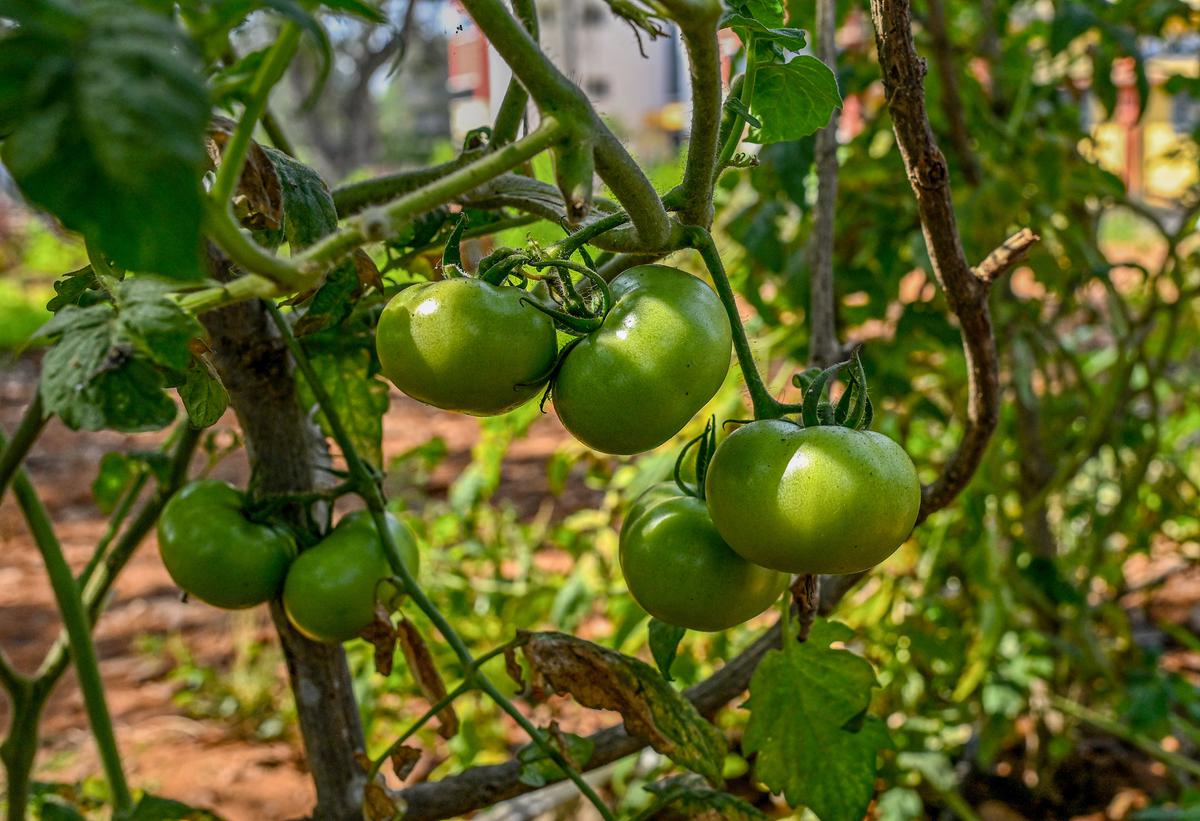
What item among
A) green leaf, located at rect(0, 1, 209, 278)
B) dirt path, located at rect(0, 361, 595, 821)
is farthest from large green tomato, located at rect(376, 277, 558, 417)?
dirt path, located at rect(0, 361, 595, 821)

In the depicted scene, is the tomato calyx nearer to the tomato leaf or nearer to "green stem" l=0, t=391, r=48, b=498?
the tomato leaf

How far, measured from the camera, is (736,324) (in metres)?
0.54

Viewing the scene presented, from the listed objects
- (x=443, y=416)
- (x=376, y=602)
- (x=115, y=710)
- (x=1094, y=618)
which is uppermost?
(x=376, y=602)

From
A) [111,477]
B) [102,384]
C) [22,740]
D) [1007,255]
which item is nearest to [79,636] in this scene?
[22,740]

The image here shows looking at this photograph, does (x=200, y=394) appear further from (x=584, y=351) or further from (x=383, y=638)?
(x=383, y=638)

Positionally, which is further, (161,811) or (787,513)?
(161,811)

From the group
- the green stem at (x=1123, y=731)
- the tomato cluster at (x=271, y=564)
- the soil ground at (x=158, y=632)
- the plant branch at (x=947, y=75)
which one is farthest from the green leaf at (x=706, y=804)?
the soil ground at (x=158, y=632)

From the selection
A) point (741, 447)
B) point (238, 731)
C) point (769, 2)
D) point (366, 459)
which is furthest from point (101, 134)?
point (238, 731)

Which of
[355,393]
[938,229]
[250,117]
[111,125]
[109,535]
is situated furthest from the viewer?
[109,535]

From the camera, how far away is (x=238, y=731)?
2.41 metres

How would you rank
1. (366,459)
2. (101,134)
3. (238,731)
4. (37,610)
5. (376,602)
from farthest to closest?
1. (37,610)
2. (238,731)
3. (366,459)
4. (376,602)
5. (101,134)

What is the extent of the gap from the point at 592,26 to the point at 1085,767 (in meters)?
14.7

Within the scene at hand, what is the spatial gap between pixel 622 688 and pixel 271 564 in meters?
0.28

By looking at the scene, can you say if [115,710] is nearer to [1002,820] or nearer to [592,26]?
[1002,820]
